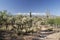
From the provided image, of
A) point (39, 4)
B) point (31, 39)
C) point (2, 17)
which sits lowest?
point (31, 39)

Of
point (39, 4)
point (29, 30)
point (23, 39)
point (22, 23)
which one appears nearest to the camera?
point (23, 39)

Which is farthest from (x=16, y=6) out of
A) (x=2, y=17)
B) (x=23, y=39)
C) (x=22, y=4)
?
(x=23, y=39)

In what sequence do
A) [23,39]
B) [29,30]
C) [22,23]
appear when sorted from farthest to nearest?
1. [22,23]
2. [29,30]
3. [23,39]

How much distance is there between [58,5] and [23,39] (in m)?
8.89

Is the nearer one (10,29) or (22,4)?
(10,29)

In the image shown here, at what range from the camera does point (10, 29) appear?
59.4 ft

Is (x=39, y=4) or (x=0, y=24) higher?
(x=39, y=4)

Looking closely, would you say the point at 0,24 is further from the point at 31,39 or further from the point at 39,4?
the point at 31,39

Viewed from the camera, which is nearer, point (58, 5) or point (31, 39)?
point (31, 39)

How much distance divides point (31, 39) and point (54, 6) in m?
8.74

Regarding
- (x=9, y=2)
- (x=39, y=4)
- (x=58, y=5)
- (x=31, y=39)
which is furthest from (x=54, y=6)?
(x=31, y=39)

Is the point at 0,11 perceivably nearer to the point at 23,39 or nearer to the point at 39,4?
the point at 39,4

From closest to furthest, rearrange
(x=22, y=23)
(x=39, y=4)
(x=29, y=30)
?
(x=29, y=30)
(x=22, y=23)
(x=39, y=4)

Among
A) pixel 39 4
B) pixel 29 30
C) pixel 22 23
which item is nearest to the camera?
pixel 29 30
